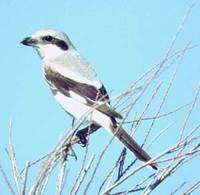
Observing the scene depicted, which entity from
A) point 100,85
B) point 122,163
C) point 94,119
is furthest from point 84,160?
point 100,85

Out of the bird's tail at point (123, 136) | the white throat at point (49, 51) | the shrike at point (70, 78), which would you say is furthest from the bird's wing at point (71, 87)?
the white throat at point (49, 51)

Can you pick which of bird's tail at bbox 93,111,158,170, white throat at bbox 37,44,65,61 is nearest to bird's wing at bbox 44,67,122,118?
bird's tail at bbox 93,111,158,170

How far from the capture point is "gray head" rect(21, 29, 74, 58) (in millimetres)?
4898

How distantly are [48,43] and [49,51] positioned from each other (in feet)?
0.21

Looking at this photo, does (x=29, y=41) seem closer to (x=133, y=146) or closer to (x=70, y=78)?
(x=70, y=78)

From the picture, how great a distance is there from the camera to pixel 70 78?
4.37 metres

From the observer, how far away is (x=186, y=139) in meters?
2.59

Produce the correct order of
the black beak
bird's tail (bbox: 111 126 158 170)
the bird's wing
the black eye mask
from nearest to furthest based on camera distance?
bird's tail (bbox: 111 126 158 170), the bird's wing, the black beak, the black eye mask

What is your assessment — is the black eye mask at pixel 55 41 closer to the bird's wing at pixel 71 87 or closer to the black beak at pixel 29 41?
the black beak at pixel 29 41

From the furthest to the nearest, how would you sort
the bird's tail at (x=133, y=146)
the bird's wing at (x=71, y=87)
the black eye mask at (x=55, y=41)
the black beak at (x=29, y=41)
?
the black eye mask at (x=55, y=41) → the black beak at (x=29, y=41) → the bird's wing at (x=71, y=87) → the bird's tail at (x=133, y=146)

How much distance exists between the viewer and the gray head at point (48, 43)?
16.1 ft

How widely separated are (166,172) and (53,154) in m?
0.49

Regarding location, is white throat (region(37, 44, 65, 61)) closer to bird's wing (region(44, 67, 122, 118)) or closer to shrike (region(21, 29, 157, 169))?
shrike (region(21, 29, 157, 169))

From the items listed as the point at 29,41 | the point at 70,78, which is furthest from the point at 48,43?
the point at 70,78
